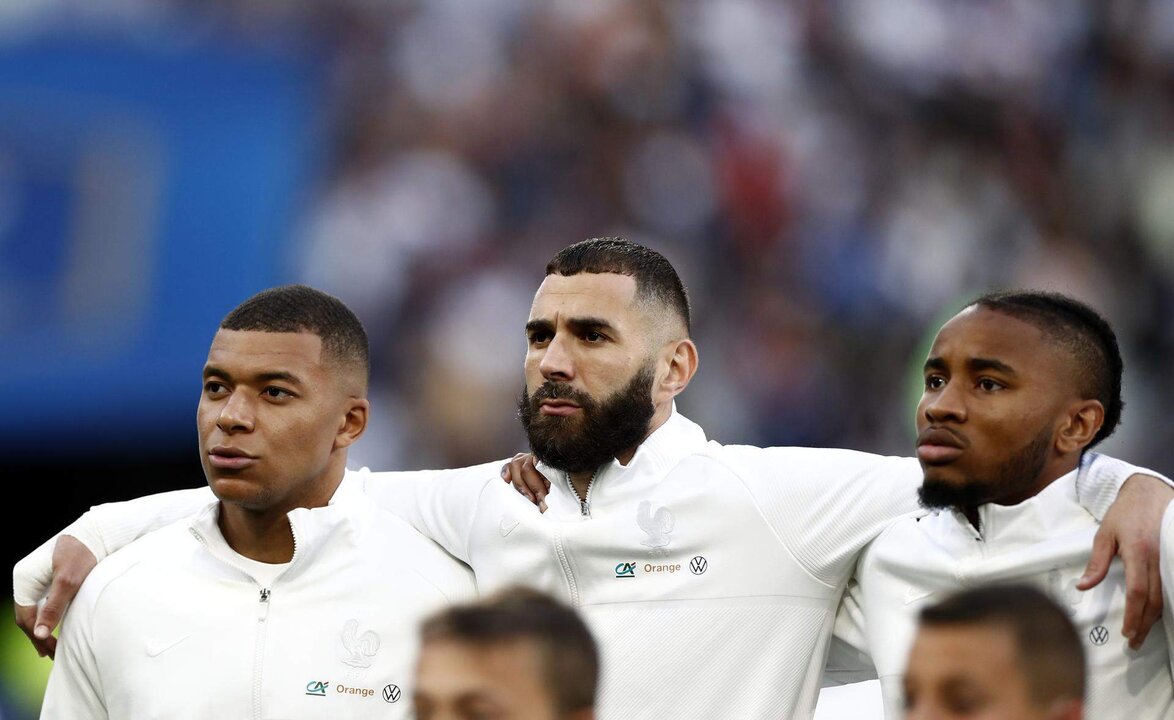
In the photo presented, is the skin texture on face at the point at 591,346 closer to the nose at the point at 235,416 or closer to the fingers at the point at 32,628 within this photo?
the nose at the point at 235,416

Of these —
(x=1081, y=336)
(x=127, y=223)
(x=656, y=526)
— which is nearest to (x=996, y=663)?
(x=1081, y=336)

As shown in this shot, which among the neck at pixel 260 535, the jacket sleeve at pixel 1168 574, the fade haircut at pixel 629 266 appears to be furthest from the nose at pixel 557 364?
the jacket sleeve at pixel 1168 574

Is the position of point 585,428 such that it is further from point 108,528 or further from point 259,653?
point 108,528

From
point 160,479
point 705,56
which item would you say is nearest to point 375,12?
point 705,56

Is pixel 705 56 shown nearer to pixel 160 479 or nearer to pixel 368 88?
pixel 368 88

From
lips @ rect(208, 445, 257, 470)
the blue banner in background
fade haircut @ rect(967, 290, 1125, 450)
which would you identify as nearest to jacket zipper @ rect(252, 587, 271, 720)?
lips @ rect(208, 445, 257, 470)

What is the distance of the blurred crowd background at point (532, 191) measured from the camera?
25.0ft

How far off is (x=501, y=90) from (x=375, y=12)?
2.88ft

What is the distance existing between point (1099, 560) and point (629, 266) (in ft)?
4.93

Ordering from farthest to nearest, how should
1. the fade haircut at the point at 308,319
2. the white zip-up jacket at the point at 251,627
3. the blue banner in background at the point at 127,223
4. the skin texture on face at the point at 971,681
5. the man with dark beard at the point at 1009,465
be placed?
the blue banner in background at the point at 127,223
the fade haircut at the point at 308,319
the white zip-up jacket at the point at 251,627
the man with dark beard at the point at 1009,465
the skin texture on face at the point at 971,681

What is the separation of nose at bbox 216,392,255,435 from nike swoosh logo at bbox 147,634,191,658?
0.49 metres

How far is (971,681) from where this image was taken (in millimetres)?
2465

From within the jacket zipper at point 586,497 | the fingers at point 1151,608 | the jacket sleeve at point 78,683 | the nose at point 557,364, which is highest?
the nose at point 557,364

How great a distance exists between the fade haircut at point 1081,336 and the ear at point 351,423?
5.01 feet
